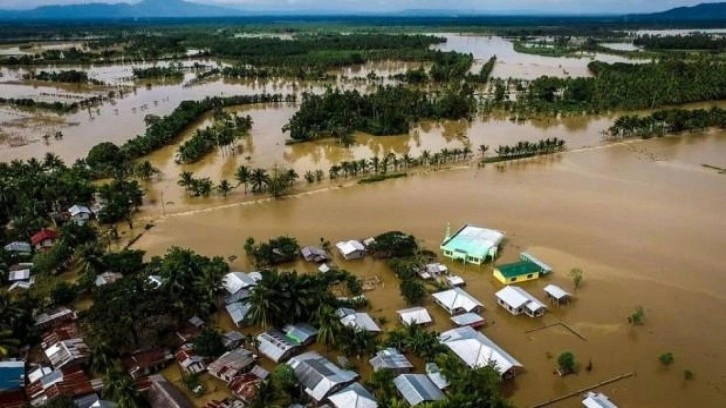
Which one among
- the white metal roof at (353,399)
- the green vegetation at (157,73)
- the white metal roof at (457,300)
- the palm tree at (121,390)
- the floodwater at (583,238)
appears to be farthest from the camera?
the green vegetation at (157,73)

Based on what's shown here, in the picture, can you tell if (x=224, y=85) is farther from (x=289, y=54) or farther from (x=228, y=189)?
(x=228, y=189)

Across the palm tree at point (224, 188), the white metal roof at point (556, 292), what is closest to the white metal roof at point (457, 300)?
the white metal roof at point (556, 292)

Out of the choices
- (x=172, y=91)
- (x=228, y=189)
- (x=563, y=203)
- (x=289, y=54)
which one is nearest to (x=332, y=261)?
(x=228, y=189)

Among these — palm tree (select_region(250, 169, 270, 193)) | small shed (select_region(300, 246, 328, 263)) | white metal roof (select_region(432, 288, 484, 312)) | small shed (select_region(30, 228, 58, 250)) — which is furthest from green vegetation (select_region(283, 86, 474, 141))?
white metal roof (select_region(432, 288, 484, 312))

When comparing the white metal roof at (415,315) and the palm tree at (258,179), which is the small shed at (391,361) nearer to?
the white metal roof at (415,315)

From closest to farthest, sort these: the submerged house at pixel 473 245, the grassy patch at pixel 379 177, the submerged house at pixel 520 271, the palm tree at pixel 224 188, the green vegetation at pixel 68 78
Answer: the submerged house at pixel 520 271 → the submerged house at pixel 473 245 → the palm tree at pixel 224 188 → the grassy patch at pixel 379 177 → the green vegetation at pixel 68 78
